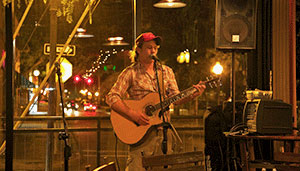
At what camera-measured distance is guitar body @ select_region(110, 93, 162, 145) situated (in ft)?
15.6

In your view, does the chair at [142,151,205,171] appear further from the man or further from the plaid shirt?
the plaid shirt

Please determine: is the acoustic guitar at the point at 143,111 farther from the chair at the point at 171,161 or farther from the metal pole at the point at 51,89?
the metal pole at the point at 51,89

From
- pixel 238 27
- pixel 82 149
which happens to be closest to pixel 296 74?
pixel 238 27

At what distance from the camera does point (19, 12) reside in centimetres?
623

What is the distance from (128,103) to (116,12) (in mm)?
1965

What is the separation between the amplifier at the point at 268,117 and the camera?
532 cm

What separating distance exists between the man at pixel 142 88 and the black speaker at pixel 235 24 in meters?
1.26

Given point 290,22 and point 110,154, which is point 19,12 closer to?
point 110,154

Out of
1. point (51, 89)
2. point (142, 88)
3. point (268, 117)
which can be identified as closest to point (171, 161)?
point (142, 88)

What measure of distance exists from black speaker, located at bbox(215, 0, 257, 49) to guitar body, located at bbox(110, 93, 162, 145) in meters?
1.46

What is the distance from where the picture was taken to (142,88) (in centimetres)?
482

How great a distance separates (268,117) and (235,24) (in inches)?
45.7

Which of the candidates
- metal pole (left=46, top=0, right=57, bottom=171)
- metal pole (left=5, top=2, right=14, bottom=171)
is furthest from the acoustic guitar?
metal pole (left=46, top=0, right=57, bottom=171)

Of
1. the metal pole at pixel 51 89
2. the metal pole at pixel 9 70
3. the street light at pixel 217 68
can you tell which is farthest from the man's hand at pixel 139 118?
the street light at pixel 217 68
